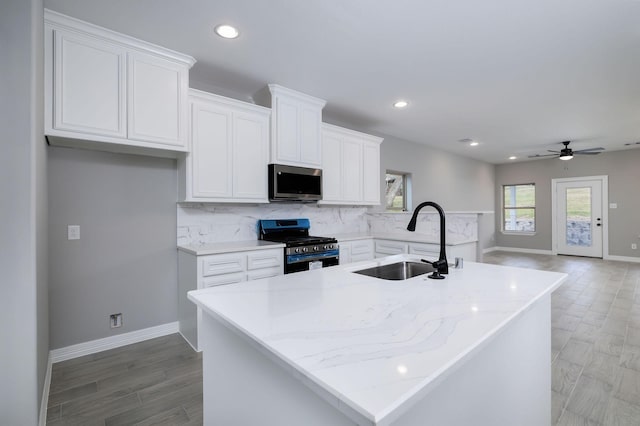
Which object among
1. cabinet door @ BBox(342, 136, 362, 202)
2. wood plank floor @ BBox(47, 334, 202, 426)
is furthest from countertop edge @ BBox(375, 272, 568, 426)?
cabinet door @ BBox(342, 136, 362, 202)

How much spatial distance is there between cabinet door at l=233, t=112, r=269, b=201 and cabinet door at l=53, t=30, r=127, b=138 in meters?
1.03

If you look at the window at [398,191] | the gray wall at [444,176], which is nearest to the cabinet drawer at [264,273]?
the gray wall at [444,176]

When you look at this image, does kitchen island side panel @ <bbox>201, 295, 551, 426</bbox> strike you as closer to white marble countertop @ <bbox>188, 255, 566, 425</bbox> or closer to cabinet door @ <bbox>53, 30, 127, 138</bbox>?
white marble countertop @ <bbox>188, 255, 566, 425</bbox>

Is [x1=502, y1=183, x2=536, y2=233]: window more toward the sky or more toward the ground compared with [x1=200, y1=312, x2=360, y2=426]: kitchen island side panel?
more toward the sky

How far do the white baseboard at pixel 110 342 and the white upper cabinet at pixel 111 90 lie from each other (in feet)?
5.57

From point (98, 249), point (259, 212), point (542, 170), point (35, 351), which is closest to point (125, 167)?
point (98, 249)

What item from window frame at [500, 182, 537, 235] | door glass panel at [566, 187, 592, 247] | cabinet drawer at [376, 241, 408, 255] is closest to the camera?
cabinet drawer at [376, 241, 408, 255]

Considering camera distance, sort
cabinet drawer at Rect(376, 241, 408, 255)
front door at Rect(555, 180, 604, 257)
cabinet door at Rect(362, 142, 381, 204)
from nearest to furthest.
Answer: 1. cabinet drawer at Rect(376, 241, 408, 255)
2. cabinet door at Rect(362, 142, 381, 204)
3. front door at Rect(555, 180, 604, 257)

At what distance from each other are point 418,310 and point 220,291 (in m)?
0.84

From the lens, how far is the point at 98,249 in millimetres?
2723

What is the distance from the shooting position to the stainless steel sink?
1.95 meters

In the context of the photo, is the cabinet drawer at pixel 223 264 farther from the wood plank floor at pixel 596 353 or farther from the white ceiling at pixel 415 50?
the wood plank floor at pixel 596 353

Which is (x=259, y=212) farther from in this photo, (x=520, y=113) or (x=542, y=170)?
(x=542, y=170)

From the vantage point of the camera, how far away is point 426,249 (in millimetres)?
3570
